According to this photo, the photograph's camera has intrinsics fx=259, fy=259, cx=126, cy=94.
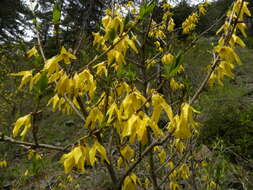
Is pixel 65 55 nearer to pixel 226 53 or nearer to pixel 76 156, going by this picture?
pixel 76 156

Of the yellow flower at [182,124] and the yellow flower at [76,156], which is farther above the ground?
the yellow flower at [182,124]

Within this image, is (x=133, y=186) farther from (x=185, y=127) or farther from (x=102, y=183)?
(x=102, y=183)

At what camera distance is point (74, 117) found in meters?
10.7

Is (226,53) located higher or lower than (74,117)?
higher

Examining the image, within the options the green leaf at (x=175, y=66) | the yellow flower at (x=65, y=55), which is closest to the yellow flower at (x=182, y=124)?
the green leaf at (x=175, y=66)

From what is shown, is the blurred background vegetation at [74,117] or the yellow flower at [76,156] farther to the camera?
the blurred background vegetation at [74,117]

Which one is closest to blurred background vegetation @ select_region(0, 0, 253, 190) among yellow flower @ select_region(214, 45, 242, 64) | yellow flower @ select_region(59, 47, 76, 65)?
yellow flower @ select_region(59, 47, 76, 65)

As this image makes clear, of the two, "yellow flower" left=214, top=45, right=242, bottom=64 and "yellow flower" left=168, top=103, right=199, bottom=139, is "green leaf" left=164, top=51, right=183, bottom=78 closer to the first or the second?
"yellow flower" left=168, top=103, right=199, bottom=139

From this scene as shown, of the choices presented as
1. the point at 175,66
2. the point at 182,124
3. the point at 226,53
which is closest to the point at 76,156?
the point at 182,124

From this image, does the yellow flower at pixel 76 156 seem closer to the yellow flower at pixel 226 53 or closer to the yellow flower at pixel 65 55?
the yellow flower at pixel 65 55

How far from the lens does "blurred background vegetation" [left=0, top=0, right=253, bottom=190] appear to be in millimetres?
2721

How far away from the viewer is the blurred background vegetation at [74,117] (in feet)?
8.93

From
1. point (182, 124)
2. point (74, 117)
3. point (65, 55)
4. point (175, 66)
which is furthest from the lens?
point (74, 117)

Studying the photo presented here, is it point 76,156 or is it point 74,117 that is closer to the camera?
point 76,156
